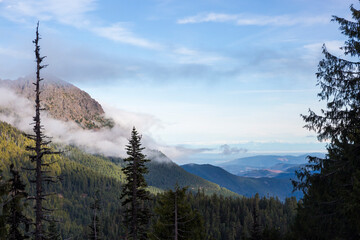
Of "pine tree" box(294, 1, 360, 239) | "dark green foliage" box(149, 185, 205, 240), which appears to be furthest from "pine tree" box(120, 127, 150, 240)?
"pine tree" box(294, 1, 360, 239)

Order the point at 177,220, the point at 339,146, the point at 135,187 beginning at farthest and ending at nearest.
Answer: the point at 135,187 < the point at 177,220 < the point at 339,146

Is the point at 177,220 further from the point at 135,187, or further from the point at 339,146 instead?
the point at 339,146

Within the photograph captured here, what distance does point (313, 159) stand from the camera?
16734 mm

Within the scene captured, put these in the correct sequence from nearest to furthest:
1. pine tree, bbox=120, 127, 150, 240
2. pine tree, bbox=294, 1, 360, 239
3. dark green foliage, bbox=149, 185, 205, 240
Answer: pine tree, bbox=294, 1, 360, 239 → dark green foliage, bbox=149, 185, 205, 240 → pine tree, bbox=120, 127, 150, 240

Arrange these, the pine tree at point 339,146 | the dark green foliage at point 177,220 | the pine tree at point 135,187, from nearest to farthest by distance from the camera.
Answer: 1. the pine tree at point 339,146
2. the dark green foliage at point 177,220
3. the pine tree at point 135,187

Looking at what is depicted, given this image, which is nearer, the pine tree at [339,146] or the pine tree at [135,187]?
the pine tree at [339,146]

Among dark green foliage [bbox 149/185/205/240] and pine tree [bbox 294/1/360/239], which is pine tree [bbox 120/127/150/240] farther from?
pine tree [bbox 294/1/360/239]

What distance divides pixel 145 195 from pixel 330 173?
62.7 ft

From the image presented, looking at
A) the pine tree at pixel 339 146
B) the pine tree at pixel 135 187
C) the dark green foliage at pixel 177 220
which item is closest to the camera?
the pine tree at pixel 339 146

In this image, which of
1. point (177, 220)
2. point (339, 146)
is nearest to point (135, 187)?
point (177, 220)

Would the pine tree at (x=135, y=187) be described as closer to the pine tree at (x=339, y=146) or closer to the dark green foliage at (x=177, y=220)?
the dark green foliage at (x=177, y=220)

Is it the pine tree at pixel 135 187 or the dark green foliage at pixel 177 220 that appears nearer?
the dark green foliage at pixel 177 220

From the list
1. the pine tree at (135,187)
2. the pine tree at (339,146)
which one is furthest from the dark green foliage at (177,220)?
the pine tree at (339,146)

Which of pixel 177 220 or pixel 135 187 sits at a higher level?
pixel 135 187
